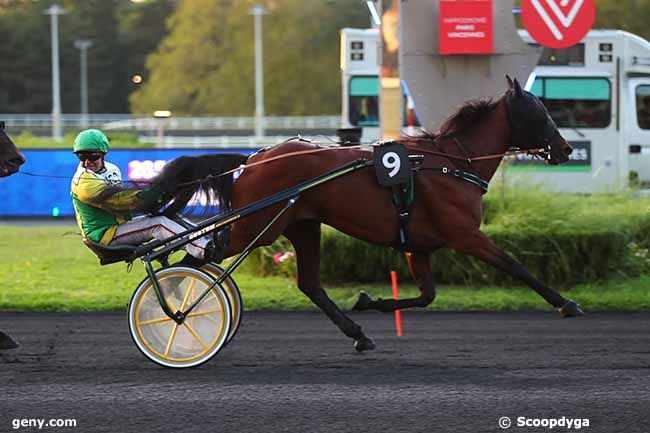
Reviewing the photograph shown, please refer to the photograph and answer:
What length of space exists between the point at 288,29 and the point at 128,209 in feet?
148

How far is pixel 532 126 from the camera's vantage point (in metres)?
7.58

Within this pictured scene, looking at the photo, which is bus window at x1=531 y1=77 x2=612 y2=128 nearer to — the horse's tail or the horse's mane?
the horse's mane

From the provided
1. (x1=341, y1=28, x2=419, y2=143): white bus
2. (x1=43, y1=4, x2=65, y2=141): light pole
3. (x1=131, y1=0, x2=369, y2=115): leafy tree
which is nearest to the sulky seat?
(x1=341, y1=28, x2=419, y2=143): white bus

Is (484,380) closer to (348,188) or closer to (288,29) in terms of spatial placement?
(348,188)

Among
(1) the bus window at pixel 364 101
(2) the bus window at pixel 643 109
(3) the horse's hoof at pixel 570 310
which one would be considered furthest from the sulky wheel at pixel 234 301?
(2) the bus window at pixel 643 109

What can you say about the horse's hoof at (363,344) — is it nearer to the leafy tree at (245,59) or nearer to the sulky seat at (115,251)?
the sulky seat at (115,251)

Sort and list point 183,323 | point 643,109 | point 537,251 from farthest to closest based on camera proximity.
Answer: point 643,109 → point 537,251 → point 183,323

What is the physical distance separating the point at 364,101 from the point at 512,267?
1457 centimetres

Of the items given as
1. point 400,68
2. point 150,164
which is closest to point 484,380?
point 400,68

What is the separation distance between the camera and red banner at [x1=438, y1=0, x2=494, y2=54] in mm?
11094

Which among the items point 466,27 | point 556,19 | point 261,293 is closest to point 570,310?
point 261,293

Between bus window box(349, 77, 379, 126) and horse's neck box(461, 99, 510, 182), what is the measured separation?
44.1 ft

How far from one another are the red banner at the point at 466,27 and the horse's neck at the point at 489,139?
355cm

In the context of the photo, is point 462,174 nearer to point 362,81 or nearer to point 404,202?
point 404,202
